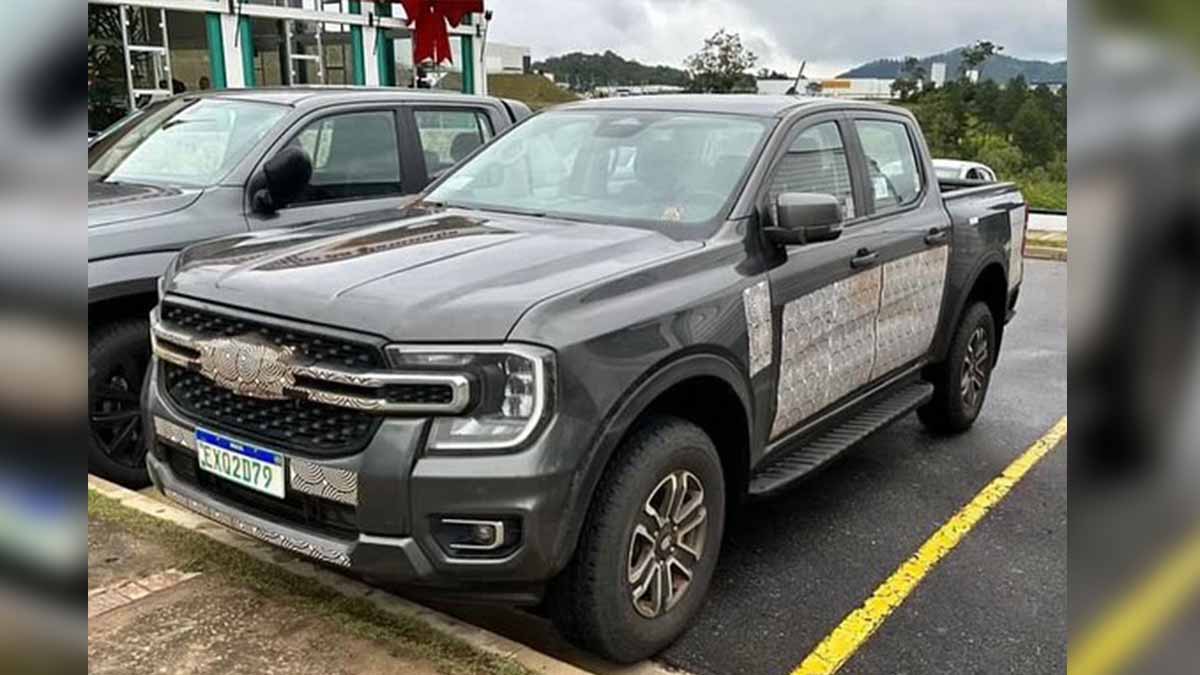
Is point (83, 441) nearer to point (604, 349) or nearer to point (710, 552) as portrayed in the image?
point (604, 349)

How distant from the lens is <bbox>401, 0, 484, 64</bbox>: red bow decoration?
58.2 ft

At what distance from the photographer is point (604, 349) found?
2973 mm

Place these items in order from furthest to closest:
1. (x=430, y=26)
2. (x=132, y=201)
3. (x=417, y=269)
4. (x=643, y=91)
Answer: (x=430, y=26)
(x=643, y=91)
(x=132, y=201)
(x=417, y=269)

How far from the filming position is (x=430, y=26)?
58.9ft

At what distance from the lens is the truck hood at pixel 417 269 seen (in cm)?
288

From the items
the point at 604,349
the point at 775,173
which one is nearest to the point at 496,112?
the point at 775,173

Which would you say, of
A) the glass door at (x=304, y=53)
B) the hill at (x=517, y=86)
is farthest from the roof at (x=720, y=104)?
the glass door at (x=304, y=53)

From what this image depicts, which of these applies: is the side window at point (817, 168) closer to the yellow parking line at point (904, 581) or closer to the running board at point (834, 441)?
the running board at point (834, 441)

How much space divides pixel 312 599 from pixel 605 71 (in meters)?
10.3

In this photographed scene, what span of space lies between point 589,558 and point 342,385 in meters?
0.86

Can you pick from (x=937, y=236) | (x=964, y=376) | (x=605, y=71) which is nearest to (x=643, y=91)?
(x=937, y=236)

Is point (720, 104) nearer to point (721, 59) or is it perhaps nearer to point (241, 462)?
point (241, 462)

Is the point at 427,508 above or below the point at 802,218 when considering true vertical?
below

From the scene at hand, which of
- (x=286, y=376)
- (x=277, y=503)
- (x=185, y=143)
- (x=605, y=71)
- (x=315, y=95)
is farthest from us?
(x=605, y=71)
